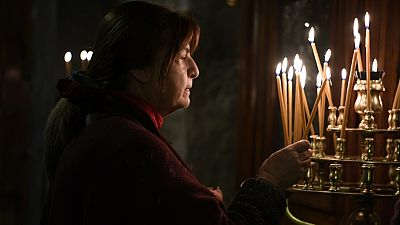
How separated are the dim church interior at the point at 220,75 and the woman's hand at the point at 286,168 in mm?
691

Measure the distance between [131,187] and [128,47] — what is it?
352mm

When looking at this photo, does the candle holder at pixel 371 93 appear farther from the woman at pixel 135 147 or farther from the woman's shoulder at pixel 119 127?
the woman's shoulder at pixel 119 127

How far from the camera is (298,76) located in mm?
1767

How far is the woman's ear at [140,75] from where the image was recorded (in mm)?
1565

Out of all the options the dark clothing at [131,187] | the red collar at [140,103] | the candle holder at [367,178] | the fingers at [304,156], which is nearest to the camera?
the dark clothing at [131,187]

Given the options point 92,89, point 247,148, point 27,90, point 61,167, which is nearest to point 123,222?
point 61,167

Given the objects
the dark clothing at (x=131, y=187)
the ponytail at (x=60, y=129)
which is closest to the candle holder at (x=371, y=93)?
the dark clothing at (x=131, y=187)

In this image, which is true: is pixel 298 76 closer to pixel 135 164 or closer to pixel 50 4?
pixel 135 164

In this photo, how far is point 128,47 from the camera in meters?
1.55

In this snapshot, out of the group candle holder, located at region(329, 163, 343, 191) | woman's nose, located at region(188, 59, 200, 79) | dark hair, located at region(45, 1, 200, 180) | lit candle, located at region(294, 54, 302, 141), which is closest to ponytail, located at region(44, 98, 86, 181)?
dark hair, located at region(45, 1, 200, 180)

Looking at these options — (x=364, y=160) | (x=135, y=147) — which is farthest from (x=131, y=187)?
(x=364, y=160)

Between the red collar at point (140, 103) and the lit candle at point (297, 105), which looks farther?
the lit candle at point (297, 105)

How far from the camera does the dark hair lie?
1.55 meters

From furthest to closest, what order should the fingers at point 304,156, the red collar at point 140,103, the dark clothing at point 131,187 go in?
the fingers at point 304,156, the red collar at point 140,103, the dark clothing at point 131,187
